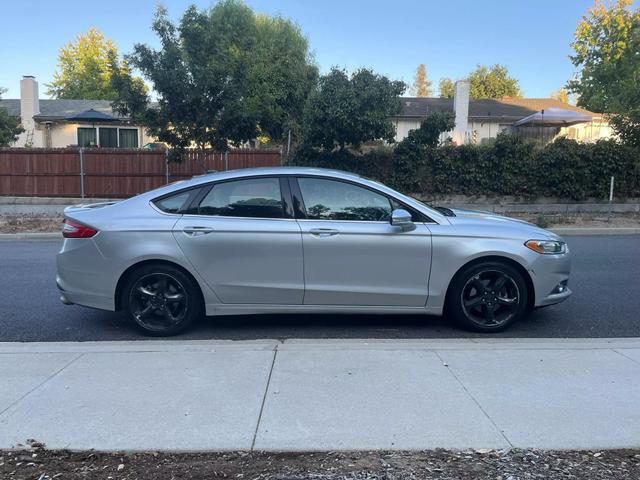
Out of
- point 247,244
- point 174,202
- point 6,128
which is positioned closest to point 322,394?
point 247,244

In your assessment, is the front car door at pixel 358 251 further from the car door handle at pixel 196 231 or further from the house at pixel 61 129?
the house at pixel 61 129

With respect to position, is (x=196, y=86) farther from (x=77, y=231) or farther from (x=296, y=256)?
(x=296, y=256)

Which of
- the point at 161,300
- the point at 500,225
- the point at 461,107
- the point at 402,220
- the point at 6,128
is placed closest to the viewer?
the point at 402,220

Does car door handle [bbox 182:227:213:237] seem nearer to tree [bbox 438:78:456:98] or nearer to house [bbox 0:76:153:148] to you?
house [bbox 0:76:153:148]

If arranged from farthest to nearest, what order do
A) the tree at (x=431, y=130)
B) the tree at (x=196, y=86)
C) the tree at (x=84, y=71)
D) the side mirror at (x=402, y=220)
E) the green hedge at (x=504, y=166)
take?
the tree at (x=84, y=71) < the green hedge at (x=504, y=166) < the tree at (x=431, y=130) < the tree at (x=196, y=86) < the side mirror at (x=402, y=220)

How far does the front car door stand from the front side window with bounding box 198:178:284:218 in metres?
0.22

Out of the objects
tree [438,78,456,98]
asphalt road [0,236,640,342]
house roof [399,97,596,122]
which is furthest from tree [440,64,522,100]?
asphalt road [0,236,640,342]

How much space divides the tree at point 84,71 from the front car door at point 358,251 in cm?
4171

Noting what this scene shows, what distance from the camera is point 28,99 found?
1147 inches

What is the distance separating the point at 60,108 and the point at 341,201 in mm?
30626

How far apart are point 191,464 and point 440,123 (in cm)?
1537

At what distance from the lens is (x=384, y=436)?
10.9 feet

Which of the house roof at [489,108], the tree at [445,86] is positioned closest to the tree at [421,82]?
the tree at [445,86]

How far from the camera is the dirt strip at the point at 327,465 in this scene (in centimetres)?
291
